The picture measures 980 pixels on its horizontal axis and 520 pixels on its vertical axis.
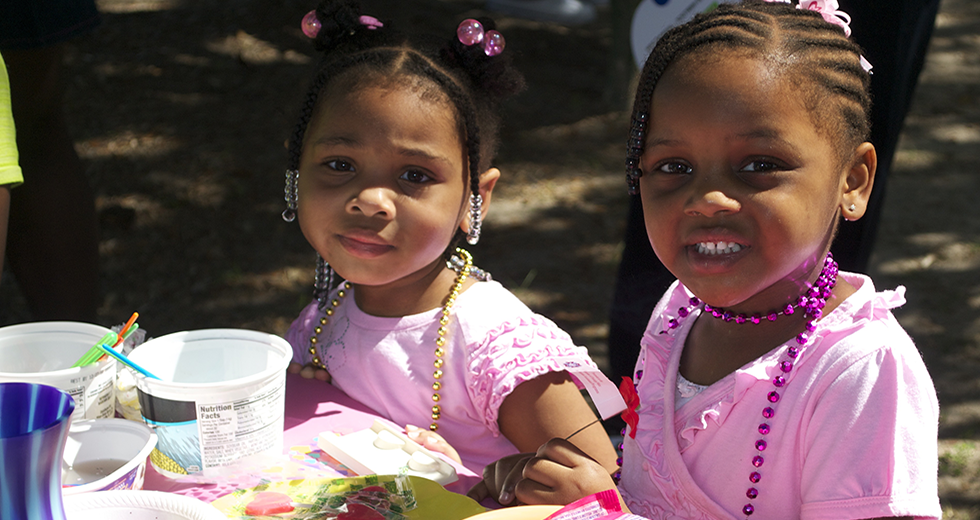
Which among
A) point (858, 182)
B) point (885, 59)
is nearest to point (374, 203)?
point (858, 182)

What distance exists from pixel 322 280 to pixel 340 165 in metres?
0.33

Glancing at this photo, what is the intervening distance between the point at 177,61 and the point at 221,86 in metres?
0.35

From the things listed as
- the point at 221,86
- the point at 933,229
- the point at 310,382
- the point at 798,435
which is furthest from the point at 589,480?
the point at 221,86

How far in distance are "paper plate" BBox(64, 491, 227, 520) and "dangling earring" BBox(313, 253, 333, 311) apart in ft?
3.25

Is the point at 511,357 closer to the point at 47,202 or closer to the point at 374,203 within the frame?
the point at 374,203

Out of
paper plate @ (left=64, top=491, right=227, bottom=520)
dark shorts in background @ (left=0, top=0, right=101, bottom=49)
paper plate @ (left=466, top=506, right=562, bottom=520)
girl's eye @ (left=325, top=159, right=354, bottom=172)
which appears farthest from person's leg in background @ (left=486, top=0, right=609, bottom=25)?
paper plate @ (left=64, top=491, right=227, bottom=520)

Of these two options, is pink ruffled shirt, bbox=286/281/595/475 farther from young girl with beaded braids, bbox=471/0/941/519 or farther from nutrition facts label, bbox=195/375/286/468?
nutrition facts label, bbox=195/375/286/468

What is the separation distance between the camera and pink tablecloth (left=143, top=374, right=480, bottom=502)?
1.41 meters

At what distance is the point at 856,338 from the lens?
134 centimetres

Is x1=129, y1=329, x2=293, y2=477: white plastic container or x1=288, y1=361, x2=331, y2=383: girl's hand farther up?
x1=129, y1=329, x2=293, y2=477: white plastic container

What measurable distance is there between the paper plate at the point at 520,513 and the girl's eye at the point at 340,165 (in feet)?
2.98

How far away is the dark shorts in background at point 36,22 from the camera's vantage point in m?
2.59

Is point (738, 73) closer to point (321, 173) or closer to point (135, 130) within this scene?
point (321, 173)

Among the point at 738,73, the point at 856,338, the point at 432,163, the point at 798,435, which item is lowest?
the point at 798,435
